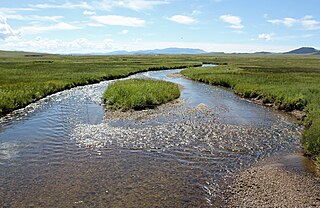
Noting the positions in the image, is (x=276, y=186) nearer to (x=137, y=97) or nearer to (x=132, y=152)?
(x=132, y=152)

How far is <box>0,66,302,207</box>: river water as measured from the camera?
11688 millimetres

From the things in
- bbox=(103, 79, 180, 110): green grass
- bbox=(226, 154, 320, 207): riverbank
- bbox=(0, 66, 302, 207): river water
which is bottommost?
bbox=(0, 66, 302, 207): river water

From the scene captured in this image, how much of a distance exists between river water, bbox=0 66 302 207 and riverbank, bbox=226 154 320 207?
657mm

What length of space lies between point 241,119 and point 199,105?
255 inches

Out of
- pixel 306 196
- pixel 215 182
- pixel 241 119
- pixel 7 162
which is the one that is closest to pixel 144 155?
pixel 215 182

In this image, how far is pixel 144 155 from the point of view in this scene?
16156 millimetres

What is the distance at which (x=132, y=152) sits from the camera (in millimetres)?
16625

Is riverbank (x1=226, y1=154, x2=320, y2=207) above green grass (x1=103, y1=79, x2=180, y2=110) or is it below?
below

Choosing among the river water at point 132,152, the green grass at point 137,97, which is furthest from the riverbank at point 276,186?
the green grass at point 137,97

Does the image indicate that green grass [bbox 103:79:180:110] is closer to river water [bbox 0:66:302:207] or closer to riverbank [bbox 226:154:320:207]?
river water [bbox 0:66:302:207]

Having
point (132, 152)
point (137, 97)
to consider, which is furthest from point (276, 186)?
point (137, 97)

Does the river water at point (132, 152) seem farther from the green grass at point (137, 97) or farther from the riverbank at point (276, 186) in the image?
the green grass at point (137, 97)

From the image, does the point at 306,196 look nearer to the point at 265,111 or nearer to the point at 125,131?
the point at 125,131

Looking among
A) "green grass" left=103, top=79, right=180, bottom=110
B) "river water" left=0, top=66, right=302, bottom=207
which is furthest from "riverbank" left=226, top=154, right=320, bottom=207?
"green grass" left=103, top=79, right=180, bottom=110
